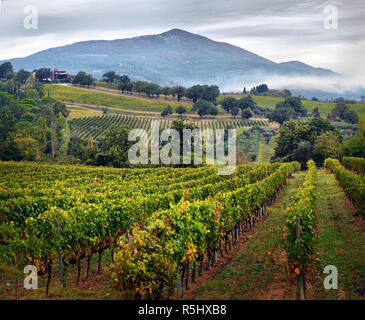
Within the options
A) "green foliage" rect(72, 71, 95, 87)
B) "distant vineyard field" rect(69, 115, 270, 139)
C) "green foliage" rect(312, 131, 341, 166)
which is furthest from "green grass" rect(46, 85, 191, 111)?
"green foliage" rect(312, 131, 341, 166)

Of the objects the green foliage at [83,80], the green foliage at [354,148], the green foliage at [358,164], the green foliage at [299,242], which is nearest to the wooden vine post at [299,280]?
the green foliage at [299,242]

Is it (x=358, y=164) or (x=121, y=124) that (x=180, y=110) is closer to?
(x=121, y=124)

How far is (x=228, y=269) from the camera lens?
13.0 metres

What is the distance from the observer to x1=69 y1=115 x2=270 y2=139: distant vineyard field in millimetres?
97375

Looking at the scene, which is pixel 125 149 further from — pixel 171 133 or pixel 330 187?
pixel 330 187

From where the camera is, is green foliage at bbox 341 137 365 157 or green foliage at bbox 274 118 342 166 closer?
green foliage at bbox 341 137 365 157

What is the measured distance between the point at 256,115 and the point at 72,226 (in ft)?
405

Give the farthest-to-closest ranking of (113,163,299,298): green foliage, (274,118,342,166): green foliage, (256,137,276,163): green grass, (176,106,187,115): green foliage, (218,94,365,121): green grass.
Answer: (218,94,365,121): green grass
(176,106,187,115): green foliage
(256,137,276,163): green grass
(274,118,342,166): green foliage
(113,163,299,298): green foliage

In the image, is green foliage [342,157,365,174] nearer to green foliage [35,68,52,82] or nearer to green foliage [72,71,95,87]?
green foliage [72,71,95,87]

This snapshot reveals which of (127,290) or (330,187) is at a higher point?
(127,290)

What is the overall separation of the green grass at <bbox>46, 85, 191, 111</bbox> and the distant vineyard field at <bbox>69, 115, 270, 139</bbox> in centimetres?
1671

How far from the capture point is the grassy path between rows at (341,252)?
410 inches

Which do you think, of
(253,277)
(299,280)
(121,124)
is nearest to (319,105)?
(121,124)
